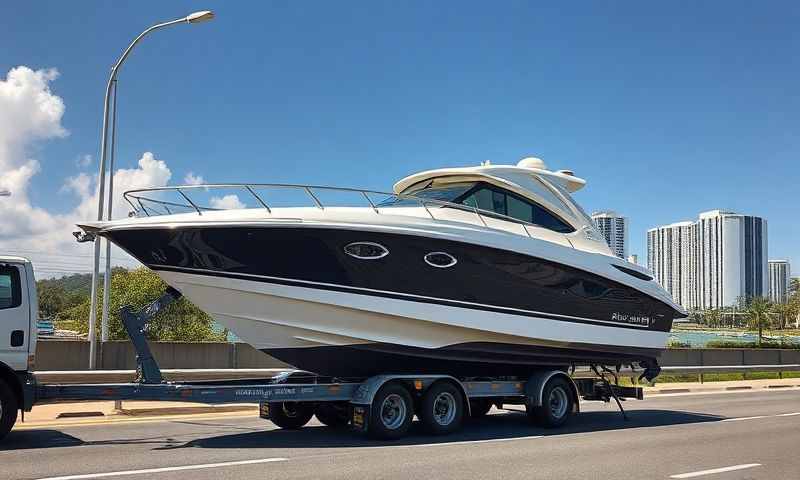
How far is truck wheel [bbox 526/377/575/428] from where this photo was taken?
462 inches

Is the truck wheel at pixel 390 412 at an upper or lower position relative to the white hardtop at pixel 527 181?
lower

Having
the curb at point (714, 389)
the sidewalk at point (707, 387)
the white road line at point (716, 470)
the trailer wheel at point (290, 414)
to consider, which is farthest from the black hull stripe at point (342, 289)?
the curb at point (714, 389)

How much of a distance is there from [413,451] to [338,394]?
152 centimetres

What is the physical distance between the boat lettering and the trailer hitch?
760 centimetres

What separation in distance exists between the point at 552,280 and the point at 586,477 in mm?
4651

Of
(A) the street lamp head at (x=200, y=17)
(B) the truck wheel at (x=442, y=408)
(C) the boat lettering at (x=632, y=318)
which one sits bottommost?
(B) the truck wheel at (x=442, y=408)

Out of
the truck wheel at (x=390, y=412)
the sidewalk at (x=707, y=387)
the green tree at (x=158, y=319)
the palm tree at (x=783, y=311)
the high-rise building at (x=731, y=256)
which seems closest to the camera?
the truck wheel at (x=390, y=412)

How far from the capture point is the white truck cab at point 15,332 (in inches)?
329

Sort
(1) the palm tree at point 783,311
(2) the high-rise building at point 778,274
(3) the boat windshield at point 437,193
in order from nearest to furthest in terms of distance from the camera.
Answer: (3) the boat windshield at point 437,193, (1) the palm tree at point 783,311, (2) the high-rise building at point 778,274

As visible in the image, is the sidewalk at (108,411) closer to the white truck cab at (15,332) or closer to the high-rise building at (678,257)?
the white truck cab at (15,332)

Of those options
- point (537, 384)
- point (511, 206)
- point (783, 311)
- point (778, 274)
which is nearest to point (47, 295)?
point (511, 206)

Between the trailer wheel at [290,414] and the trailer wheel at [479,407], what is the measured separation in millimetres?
2833

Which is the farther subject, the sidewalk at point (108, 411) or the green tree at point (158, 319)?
the green tree at point (158, 319)

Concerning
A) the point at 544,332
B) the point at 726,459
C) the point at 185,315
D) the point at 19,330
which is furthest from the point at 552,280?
the point at 185,315
